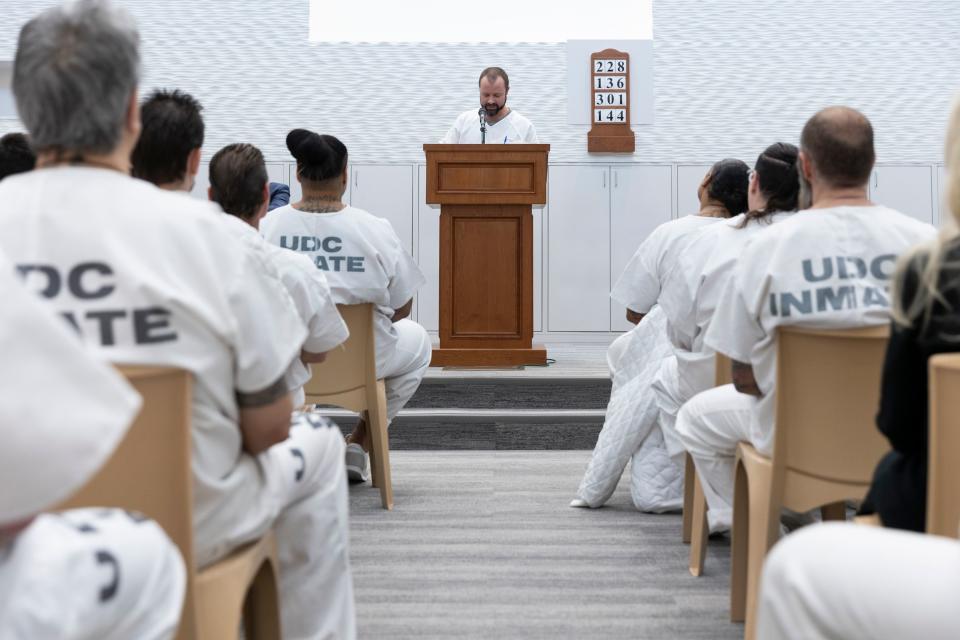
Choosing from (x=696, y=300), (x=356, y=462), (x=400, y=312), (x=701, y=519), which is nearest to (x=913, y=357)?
(x=701, y=519)

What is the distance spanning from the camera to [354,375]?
3.50 metres

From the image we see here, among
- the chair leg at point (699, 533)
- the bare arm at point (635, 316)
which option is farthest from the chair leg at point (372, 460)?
the chair leg at point (699, 533)

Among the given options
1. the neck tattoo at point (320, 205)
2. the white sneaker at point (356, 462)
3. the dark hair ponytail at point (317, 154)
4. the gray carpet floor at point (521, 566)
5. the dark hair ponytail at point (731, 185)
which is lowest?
the gray carpet floor at point (521, 566)

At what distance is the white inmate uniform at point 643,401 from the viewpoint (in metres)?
3.51

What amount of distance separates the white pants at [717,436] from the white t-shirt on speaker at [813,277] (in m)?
0.22

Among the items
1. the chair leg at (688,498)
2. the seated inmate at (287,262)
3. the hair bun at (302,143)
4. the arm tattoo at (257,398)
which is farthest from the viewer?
the hair bun at (302,143)

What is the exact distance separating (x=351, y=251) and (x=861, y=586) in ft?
8.87

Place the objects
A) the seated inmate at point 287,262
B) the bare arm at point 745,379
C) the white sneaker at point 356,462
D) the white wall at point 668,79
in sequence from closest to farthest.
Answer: the bare arm at point 745,379
the seated inmate at point 287,262
the white sneaker at point 356,462
the white wall at point 668,79

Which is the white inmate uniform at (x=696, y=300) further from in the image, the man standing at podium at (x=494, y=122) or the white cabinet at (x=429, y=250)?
the white cabinet at (x=429, y=250)

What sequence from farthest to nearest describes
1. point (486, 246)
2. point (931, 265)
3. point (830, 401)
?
point (486, 246) → point (830, 401) → point (931, 265)

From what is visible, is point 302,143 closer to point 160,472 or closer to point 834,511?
point 834,511

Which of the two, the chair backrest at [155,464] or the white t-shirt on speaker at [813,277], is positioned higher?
the white t-shirt on speaker at [813,277]

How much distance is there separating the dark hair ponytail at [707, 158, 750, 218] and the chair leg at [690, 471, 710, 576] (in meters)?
1.01

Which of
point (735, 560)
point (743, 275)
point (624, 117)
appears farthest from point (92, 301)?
point (624, 117)
